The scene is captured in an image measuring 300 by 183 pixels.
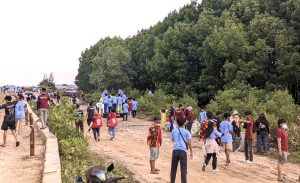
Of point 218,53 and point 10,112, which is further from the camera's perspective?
point 218,53

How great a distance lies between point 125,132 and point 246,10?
66.0 feet

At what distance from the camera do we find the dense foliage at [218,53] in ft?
107

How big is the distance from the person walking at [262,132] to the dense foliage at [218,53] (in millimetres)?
14472

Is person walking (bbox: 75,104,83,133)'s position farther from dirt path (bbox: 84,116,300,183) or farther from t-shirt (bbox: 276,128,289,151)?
t-shirt (bbox: 276,128,289,151)

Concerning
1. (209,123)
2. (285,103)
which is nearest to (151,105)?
(285,103)

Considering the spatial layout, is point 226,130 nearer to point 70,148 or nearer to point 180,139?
point 180,139

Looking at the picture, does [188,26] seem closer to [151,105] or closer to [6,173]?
[151,105]

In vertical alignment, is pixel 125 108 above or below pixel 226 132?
above

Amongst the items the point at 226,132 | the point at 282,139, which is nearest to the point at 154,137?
the point at 226,132

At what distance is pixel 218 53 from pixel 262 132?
1843 centimetres

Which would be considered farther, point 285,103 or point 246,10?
point 246,10

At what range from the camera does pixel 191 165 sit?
14.5 m

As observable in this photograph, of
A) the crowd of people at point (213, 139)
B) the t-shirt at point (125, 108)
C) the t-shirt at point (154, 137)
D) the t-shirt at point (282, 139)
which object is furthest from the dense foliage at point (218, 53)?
the t-shirt at point (154, 137)

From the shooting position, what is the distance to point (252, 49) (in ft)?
108
